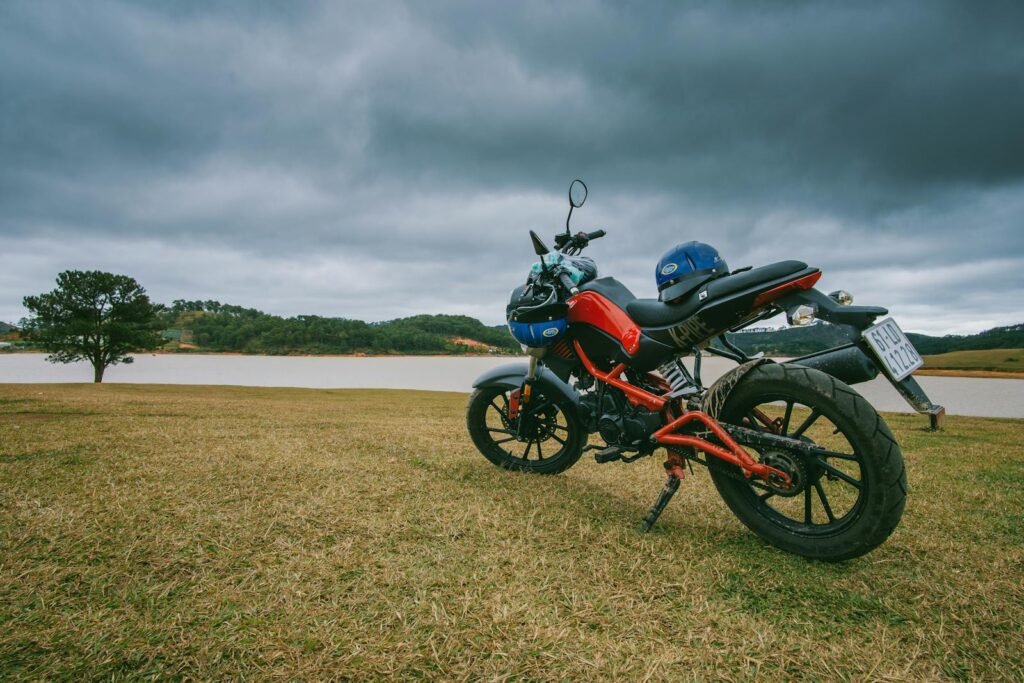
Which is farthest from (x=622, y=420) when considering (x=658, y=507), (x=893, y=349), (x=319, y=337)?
(x=319, y=337)

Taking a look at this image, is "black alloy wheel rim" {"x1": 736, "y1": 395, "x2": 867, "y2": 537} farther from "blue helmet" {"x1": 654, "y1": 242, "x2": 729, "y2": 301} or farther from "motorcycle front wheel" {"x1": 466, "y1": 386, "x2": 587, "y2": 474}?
"motorcycle front wheel" {"x1": 466, "y1": 386, "x2": 587, "y2": 474}

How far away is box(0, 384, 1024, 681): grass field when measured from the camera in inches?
63.1

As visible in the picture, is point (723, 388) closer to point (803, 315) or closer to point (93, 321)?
point (803, 315)

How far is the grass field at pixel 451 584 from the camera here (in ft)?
5.26

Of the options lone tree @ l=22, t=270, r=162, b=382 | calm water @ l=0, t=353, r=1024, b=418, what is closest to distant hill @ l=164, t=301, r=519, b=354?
calm water @ l=0, t=353, r=1024, b=418

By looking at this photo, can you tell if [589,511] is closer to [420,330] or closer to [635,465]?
[635,465]

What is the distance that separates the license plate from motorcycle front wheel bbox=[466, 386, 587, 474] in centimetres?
210

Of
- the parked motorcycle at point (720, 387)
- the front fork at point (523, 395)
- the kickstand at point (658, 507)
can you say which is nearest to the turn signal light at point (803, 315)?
the parked motorcycle at point (720, 387)

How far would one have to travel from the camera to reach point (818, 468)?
95.9 inches

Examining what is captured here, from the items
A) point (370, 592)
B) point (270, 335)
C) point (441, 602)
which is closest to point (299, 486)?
point (370, 592)

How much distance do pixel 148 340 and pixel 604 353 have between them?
43.0 metres

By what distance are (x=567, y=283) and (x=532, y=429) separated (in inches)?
53.6

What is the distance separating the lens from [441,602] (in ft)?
6.32

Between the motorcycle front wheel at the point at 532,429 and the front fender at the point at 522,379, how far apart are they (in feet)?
0.19
